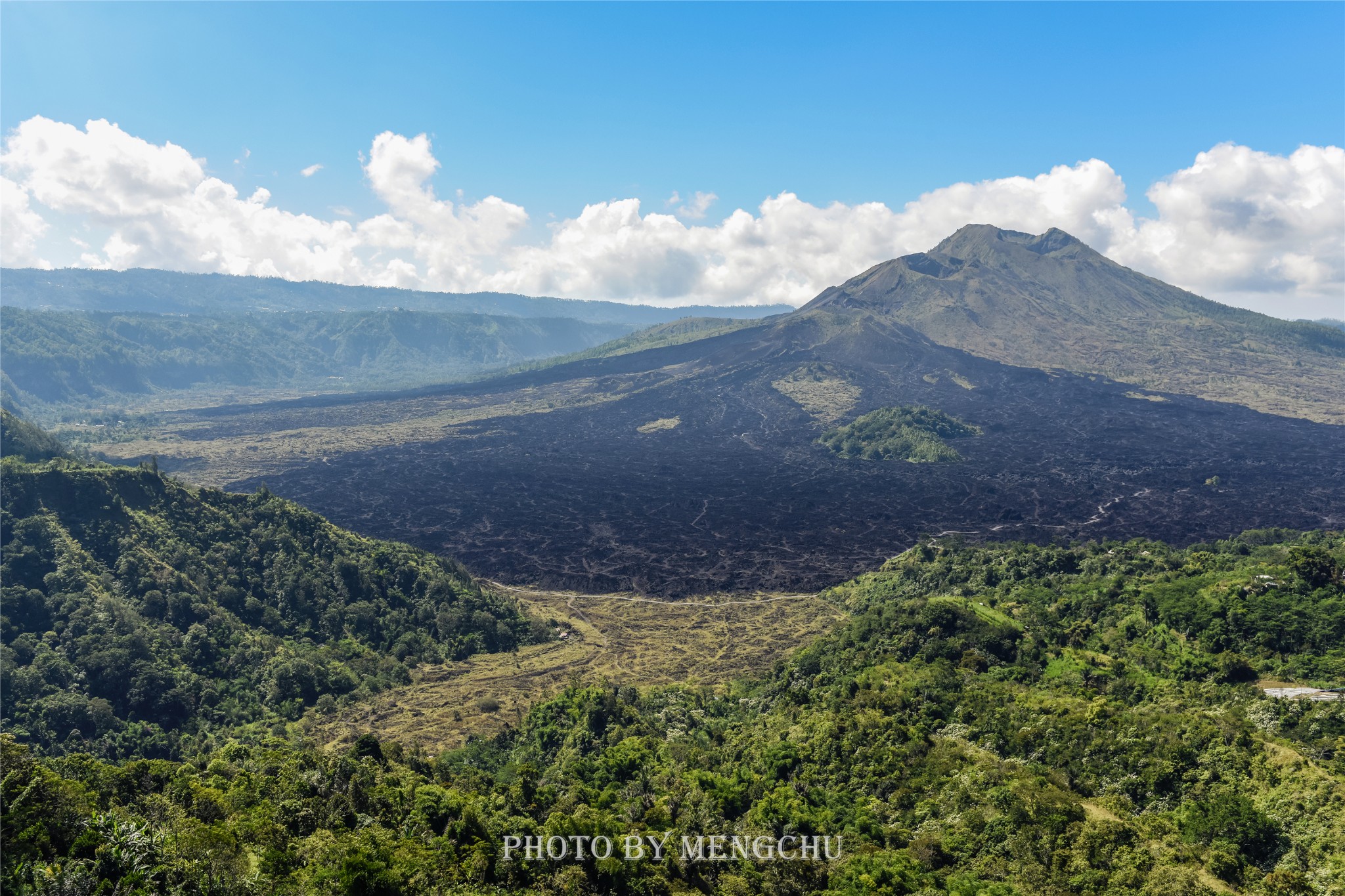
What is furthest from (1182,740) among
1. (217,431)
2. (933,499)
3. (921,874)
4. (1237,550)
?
(217,431)

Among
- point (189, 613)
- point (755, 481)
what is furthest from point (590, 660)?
point (755, 481)

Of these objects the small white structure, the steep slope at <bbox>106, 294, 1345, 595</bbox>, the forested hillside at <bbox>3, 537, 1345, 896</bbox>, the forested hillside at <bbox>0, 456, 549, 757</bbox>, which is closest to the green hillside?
the forested hillside at <bbox>0, 456, 549, 757</bbox>

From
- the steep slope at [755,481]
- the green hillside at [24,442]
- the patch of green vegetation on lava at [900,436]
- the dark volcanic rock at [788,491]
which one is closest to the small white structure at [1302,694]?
the steep slope at [755,481]

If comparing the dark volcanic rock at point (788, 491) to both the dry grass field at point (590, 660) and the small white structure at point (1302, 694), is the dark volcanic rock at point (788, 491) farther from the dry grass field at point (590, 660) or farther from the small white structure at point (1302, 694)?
the small white structure at point (1302, 694)

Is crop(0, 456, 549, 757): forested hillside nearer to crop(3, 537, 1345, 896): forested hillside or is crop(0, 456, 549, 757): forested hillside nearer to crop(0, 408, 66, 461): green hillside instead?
crop(3, 537, 1345, 896): forested hillside

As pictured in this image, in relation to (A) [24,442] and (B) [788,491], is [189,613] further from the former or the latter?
(B) [788,491]
